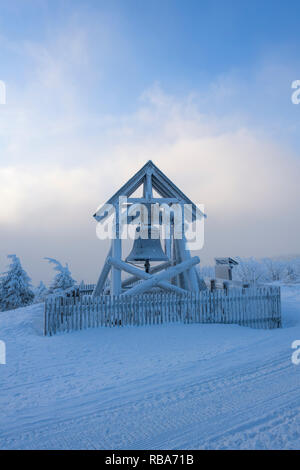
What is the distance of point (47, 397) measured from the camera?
5125 mm

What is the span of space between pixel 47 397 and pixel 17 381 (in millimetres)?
1297

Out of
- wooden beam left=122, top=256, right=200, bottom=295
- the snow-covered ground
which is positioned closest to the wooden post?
wooden beam left=122, top=256, right=200, bottom=295

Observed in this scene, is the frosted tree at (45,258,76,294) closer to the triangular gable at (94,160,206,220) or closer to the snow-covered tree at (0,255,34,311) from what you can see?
the snow-covered tree at (0,255,34,311)

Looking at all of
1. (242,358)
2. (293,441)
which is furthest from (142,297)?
(293,441)

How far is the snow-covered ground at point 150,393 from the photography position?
3730mm

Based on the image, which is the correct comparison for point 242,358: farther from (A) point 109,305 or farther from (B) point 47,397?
(A) point 109,305

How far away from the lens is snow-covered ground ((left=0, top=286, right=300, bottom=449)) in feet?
12.2

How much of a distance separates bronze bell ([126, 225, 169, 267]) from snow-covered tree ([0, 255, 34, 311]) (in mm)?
23393

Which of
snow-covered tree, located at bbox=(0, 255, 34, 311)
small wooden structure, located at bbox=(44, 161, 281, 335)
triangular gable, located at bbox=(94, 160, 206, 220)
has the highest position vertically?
triangular gable, located at bbox=(94, 160, 206, 220)

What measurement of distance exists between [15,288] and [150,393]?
30.8 m

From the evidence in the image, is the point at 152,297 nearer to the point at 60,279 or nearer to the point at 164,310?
the point at 164,310

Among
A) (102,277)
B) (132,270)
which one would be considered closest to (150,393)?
(132,270)

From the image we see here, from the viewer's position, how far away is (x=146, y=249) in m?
13.2
